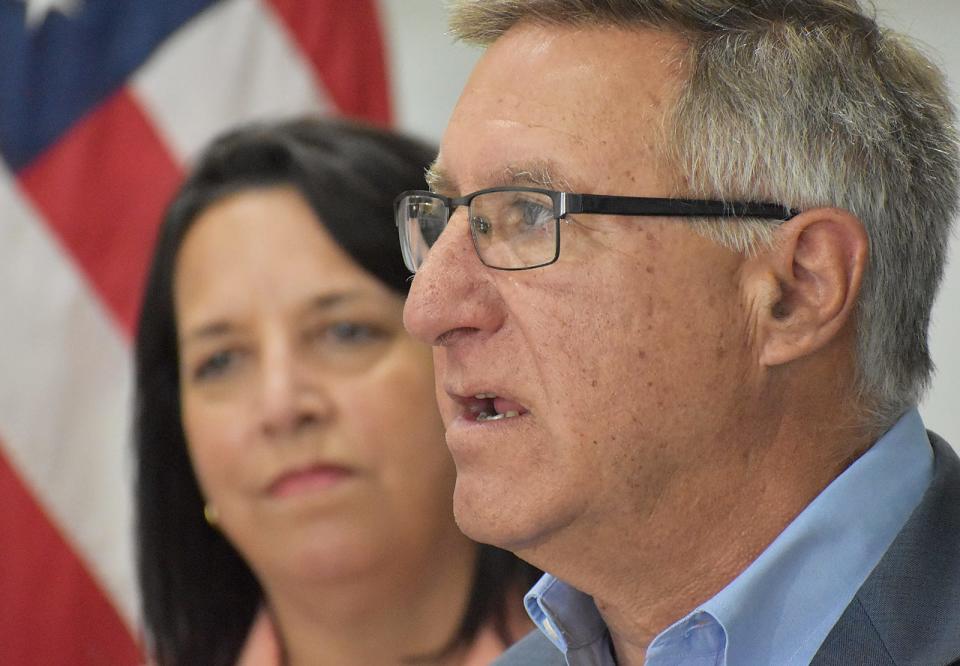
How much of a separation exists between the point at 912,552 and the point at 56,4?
2.01m

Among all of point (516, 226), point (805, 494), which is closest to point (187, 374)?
point (516, 226)

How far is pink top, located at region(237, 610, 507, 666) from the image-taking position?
208cm

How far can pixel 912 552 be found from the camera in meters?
1.27

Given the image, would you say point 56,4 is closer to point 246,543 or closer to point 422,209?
point 246,543

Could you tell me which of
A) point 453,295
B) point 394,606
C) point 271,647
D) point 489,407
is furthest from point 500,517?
point 271,647

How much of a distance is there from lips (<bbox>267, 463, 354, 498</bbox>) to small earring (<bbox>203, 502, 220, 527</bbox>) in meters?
0.18

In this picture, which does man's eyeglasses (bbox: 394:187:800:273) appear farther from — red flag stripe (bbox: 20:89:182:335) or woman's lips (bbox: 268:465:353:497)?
red flag stripe (bbox: 20:89:182:335)

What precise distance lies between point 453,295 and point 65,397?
1.46 metres

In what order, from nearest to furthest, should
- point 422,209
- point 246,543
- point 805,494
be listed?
point 805,494, point 422,209, point 246,543

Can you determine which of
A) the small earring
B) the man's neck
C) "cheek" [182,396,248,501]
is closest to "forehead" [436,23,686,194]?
the man's neck

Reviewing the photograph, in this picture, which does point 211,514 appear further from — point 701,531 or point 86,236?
point 701,531

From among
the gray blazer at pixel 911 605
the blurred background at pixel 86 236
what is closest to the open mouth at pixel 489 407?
the gray blazer at pixel 911 605

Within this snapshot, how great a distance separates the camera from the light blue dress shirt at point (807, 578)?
4.27ft

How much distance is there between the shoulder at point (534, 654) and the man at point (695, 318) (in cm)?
18
